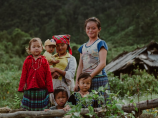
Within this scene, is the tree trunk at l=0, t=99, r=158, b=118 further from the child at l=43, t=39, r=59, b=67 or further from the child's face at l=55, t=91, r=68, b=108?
the child at l=43, t=39, r=59, b=67

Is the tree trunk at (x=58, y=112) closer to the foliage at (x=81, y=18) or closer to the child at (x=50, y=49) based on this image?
the child at (x=50, y=49)

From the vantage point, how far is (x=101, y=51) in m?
2.74

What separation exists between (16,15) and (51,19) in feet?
26.0

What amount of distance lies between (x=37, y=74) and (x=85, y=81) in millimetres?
725

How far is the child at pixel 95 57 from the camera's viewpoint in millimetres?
2719

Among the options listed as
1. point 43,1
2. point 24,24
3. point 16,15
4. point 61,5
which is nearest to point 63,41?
point 24,24

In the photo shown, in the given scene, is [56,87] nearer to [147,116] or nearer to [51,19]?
[147,116]

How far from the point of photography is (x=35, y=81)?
283 cm

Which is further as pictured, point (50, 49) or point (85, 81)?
point (50, 49)

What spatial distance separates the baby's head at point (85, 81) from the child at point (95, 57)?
2.7 inches

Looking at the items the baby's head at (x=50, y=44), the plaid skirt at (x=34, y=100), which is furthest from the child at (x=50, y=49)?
the plaid skirt at (x=34, y=100)

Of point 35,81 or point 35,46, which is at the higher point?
point 35,46

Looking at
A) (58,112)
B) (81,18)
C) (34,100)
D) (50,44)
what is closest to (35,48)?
(50,44)

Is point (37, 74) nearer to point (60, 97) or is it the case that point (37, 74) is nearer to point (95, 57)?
point (60, 97)
